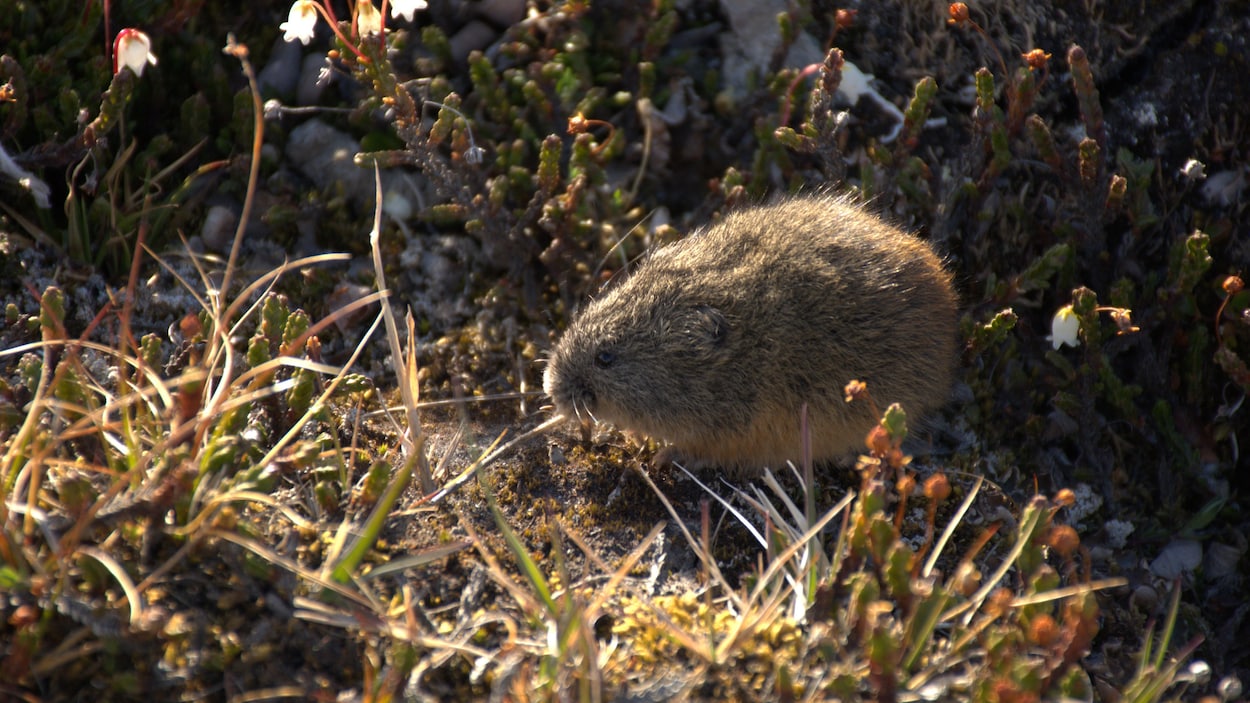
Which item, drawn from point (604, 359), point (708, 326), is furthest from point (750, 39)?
point (604, 359)

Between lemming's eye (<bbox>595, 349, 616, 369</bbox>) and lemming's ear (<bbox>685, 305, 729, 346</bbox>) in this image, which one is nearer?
lemming's ear (<bbox>685, 305, 729, 346</bbox>)

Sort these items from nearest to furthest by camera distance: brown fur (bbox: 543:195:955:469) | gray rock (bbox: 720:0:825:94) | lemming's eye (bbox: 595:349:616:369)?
brown fur (bbox: 543:195:955:469)
lemming's eye (bbox: 595:349:616:369)
gray rock (bbox: 720:0:825:94)

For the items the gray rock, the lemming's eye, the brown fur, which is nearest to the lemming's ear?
the brown fur

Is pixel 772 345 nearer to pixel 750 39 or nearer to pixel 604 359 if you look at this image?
pixel 604 359

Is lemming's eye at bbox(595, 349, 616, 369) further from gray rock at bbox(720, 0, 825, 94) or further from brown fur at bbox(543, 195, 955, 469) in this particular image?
gray rock at bbox(720, 0, 825, 94)

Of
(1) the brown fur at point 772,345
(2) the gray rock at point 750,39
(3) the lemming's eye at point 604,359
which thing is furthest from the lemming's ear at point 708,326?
(2) the gray rock at point 750,39

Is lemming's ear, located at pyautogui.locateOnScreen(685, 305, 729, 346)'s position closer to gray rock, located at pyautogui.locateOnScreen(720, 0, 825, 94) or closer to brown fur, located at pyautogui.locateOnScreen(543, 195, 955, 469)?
brown fur, located at pyautogui.locateOnScreen(543, 195, 955, 469)

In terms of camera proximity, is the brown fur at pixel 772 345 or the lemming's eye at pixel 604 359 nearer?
the brown fur at pixel 772 345

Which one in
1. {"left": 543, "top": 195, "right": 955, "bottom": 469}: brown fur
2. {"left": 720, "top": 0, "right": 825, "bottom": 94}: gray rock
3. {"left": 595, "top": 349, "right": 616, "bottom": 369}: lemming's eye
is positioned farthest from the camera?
{"left": 720, "top": 0, "right": 825, "bottom": 94}: gray rock

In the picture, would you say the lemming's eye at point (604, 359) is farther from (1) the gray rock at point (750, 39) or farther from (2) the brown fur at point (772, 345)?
(1) the gray rock at point (750, 39)

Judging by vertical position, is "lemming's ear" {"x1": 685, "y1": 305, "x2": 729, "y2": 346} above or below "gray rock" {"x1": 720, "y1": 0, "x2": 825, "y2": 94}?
below
